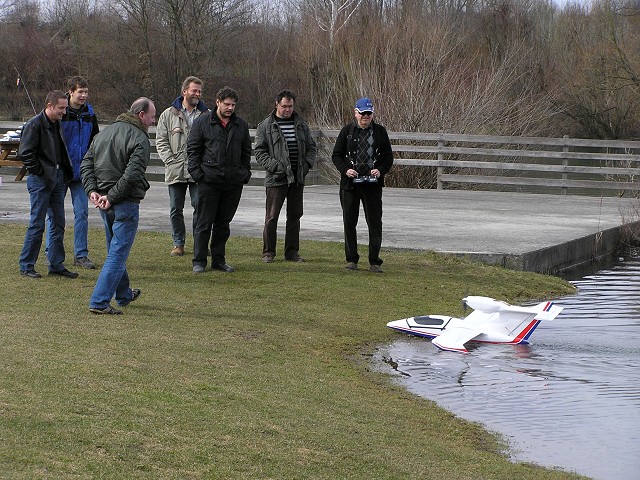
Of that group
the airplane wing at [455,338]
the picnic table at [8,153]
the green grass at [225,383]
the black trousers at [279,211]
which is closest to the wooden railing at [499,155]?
the picnic table at [8,153]

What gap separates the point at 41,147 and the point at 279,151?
9.09ft

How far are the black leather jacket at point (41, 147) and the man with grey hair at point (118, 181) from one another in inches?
61.2

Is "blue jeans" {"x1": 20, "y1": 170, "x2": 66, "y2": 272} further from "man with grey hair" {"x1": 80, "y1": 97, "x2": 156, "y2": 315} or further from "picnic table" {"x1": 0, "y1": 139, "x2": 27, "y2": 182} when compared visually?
"picnic table" {"x1": 0, "y1": 139, "x2": 27, "y2": 182}

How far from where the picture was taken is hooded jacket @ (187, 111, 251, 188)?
1179 centimetres

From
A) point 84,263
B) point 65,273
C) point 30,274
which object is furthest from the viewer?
point 84,263

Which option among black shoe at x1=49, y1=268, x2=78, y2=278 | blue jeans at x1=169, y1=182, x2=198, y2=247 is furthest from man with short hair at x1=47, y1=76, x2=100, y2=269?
blue jeans at x1=169, y1=182, x2=198, y2=247

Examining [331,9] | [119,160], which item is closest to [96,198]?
[119,160]

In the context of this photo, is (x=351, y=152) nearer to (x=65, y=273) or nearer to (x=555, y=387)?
(x=65, y=273)

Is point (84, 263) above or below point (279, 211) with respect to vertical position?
below

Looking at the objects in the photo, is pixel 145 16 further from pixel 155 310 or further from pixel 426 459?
pixel 426 459

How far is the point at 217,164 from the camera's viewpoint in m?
11.8

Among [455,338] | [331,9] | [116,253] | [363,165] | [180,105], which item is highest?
[331,9]

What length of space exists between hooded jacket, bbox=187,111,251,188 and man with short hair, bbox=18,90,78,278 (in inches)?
51.9

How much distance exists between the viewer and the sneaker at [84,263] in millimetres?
12135
